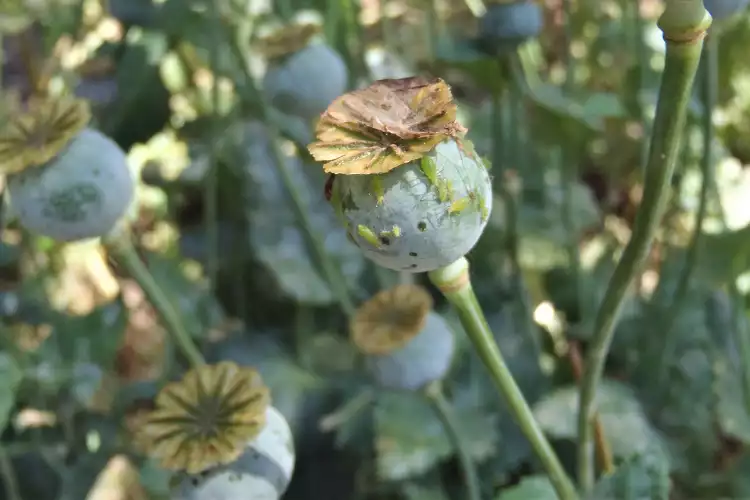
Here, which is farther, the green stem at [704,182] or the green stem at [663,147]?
the green stem at [704,182]

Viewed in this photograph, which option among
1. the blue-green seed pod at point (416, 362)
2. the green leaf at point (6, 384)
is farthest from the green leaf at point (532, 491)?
the green leaf at point (6, 384)

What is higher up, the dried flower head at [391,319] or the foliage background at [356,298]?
the dried flower head at [391,319]

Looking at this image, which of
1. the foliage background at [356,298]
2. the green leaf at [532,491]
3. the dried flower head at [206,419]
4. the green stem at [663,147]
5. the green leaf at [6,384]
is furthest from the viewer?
the foliage background at [356,298]

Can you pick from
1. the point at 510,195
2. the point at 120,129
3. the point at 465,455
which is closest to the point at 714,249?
the point at 510,195

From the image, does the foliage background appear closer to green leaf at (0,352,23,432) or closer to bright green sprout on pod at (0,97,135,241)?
green leaf at (0,352,23,432)

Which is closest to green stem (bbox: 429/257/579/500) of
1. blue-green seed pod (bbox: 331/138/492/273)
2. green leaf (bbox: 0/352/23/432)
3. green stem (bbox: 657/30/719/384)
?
blue-green seed pod (bbox: 331/138/492/273)

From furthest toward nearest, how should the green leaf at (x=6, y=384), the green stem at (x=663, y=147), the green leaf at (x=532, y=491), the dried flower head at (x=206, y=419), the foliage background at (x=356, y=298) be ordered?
the foliage background at (x=356, y=298), the green leaf at (x=6, y=384), the green leaf at (x=532, y=491), the dried flower head at (x=206, y=419), the green stem at (x=663, y=147)

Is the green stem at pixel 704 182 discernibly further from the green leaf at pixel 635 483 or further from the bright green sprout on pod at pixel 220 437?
the bright green sprout on pod at pixel 220 437

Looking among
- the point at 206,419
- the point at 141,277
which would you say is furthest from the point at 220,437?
the point at 141,277

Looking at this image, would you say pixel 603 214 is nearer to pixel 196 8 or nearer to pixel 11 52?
pixel 196 8
